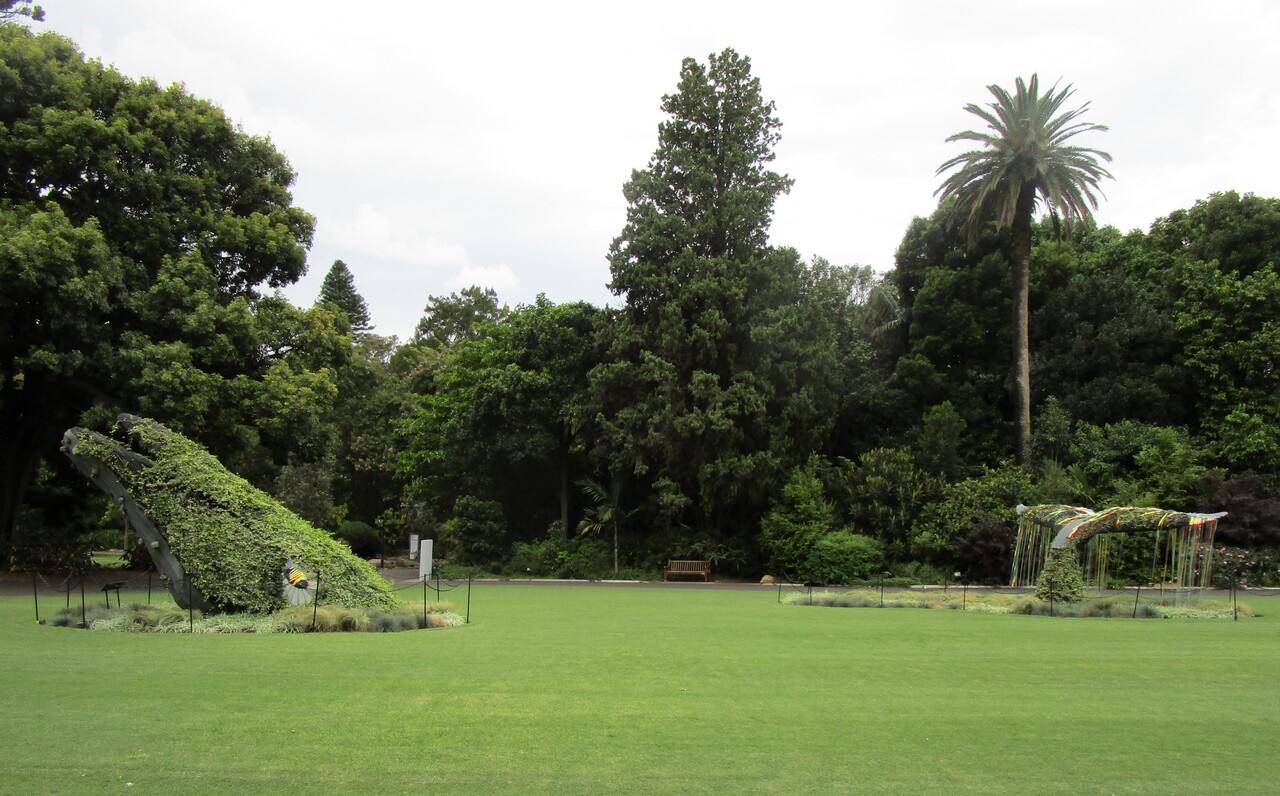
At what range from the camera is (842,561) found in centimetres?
3031

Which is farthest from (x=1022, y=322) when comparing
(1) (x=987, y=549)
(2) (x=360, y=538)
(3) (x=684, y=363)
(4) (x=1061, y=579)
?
(2) (x=360, y=538)

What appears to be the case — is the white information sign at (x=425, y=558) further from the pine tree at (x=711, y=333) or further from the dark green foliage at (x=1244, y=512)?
the dark green foliage at (x=1244, y=512)

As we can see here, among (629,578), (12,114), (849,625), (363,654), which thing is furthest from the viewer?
(629,578)

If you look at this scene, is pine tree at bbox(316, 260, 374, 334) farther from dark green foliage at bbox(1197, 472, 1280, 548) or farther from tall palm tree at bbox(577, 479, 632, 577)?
dark green foliage at bbox(1197, 472, 1280, 548)

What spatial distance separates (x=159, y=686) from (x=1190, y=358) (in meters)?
36.7

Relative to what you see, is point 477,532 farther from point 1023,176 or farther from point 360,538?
point 1023,176

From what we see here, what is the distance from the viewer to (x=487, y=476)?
37.7 m

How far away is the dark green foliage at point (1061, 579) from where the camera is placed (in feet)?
70.1

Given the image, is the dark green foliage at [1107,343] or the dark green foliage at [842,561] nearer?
the dark green foliage at [842,561]

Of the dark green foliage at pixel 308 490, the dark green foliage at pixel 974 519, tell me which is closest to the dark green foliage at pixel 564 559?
the dark green foliage at pixel 974 519

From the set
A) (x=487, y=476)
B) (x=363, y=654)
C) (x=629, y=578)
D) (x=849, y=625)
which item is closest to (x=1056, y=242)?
(x=629, y=578)

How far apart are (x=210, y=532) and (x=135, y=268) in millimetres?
13870

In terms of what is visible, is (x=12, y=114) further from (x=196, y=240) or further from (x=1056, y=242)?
(x=1056, y=242)

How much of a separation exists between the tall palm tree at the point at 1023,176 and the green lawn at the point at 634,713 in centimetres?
2263
